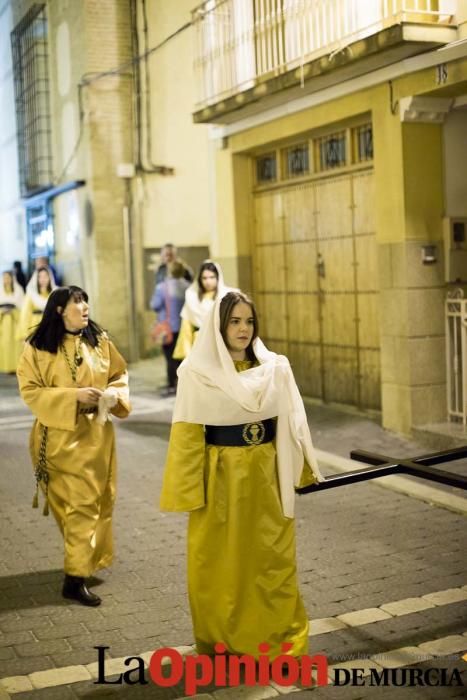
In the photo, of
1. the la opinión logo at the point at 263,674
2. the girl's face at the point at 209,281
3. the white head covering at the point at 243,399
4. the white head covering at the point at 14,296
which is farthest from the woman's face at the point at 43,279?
the la opinión logo at the point at 263,674

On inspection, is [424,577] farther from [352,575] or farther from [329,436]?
[329,436]

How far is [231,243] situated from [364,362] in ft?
9.70

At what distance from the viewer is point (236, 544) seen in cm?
460

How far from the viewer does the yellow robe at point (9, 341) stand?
17.6 metres

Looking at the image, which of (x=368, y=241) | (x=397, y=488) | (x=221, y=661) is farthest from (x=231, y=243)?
(x=221, y=661)

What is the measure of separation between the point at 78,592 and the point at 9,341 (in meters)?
12.6

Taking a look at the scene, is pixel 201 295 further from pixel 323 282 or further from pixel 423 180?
pixel 423 180

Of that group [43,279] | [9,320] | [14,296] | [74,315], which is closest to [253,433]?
[74,315]

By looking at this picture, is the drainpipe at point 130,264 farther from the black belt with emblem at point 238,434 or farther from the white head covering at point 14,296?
the black belt with emblem at point 238,434

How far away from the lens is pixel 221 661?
15.1ft

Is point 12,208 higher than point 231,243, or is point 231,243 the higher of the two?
point 12,208

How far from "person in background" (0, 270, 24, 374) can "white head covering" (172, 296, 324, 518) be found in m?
13.2

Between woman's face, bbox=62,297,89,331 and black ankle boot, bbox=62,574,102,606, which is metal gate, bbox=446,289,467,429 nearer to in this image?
woman's face, bbox=62,297,89,331

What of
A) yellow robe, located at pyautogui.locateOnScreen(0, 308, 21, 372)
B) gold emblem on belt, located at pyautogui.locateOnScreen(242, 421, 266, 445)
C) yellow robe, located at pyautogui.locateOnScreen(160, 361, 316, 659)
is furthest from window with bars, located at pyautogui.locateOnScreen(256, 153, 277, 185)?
yellow robe, located at pyautogui.locateOnScreen(160, 361, 316, 659)
